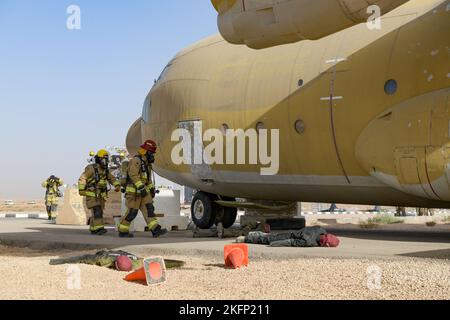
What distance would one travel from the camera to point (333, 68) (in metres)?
13.1

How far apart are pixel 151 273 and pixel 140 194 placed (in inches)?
286

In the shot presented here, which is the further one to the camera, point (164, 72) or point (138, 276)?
point (164, 72)

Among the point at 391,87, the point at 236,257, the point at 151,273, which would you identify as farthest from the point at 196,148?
the point at 151,273

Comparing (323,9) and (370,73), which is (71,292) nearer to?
(323,9)

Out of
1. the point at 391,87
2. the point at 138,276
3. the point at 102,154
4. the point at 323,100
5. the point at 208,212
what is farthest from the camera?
the point at 208,212

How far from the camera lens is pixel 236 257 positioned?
9164 mm

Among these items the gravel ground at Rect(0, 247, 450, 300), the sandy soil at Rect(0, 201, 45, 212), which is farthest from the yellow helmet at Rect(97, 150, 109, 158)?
the sandy soil at Rect(0, 201, 45, 212)

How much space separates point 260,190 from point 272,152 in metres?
1.49

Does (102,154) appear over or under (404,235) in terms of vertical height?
over

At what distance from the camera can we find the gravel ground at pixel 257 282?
657 centimetres

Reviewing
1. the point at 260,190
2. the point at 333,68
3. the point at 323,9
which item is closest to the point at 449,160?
the point at 333,68

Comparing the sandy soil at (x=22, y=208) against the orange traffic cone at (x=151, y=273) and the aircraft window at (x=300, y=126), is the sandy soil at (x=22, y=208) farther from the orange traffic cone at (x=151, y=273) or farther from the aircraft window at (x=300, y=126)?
the orange traffic cone at (x=151, y=273)

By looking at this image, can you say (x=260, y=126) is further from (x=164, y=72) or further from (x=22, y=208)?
(x=22, y=208)

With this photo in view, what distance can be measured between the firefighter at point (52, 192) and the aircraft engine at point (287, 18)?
19.1 metres
